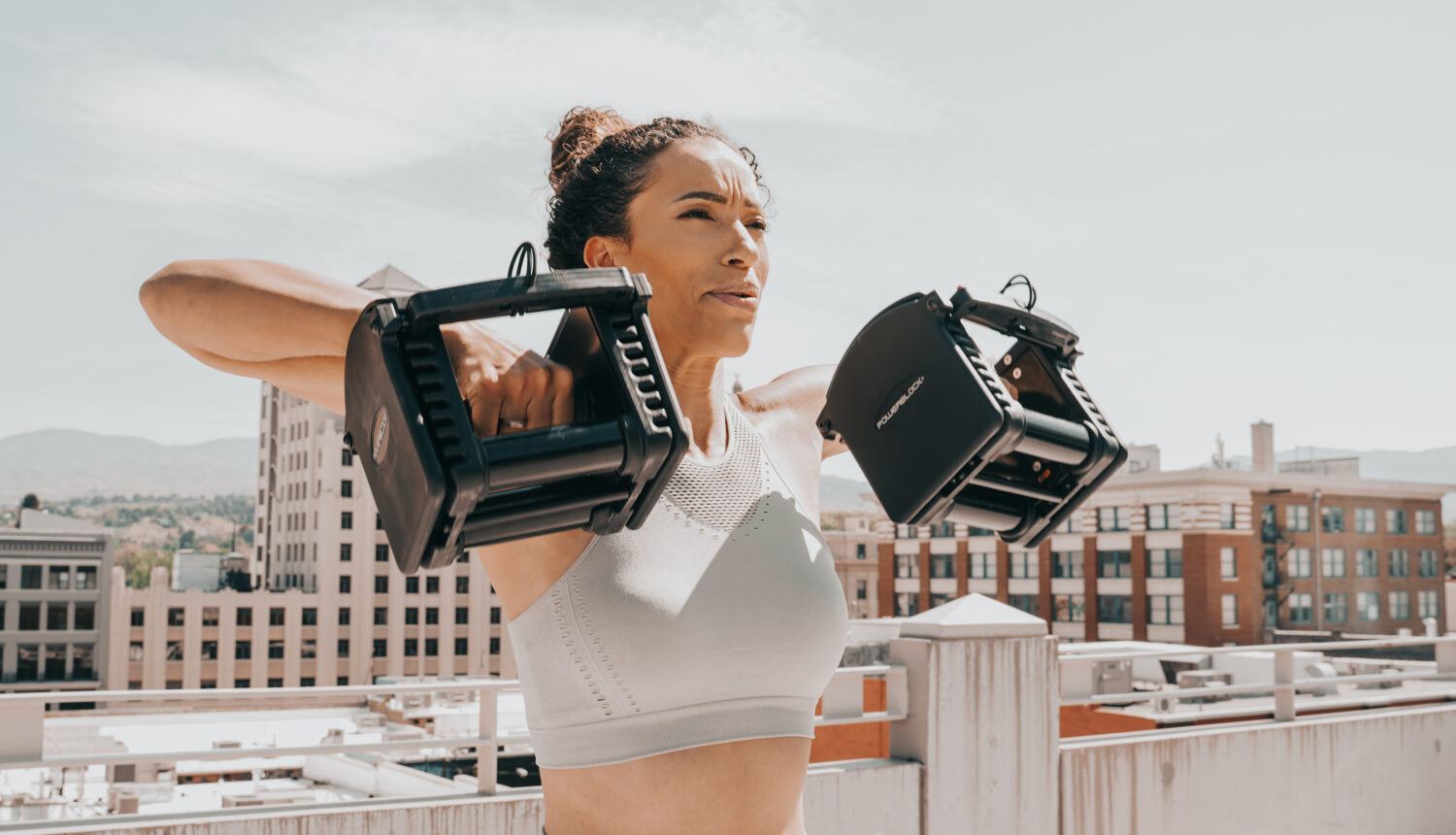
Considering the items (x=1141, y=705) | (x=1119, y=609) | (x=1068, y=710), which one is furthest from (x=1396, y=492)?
(x=1068, y=710)

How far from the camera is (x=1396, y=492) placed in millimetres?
61219

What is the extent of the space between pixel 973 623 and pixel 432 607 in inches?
3453

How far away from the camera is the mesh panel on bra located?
1542 millimetres

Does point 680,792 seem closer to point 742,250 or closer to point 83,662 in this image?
point 742,250

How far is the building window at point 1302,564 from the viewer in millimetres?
58406

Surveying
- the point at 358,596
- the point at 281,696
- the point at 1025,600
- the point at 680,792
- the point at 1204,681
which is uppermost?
the point at 680,792

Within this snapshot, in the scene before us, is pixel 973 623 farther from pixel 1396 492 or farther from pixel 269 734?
pixel 1396 492

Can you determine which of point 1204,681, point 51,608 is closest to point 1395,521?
point 1204,681

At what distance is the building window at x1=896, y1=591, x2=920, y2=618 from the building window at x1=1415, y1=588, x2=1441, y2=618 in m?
25.8

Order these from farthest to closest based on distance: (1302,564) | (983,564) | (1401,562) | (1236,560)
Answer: (983,564) < (1401,562) < (1302,564) < (1236,560)

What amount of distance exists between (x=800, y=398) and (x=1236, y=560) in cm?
6052

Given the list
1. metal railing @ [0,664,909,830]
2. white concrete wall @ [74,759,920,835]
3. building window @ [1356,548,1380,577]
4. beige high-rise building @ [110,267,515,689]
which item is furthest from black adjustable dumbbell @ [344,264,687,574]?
beige high-rise building @ [110,267,515,689]

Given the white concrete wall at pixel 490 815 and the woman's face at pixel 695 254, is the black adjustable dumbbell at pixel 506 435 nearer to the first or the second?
the woman's face at pixel 695 254

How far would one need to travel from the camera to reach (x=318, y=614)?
86062mm
